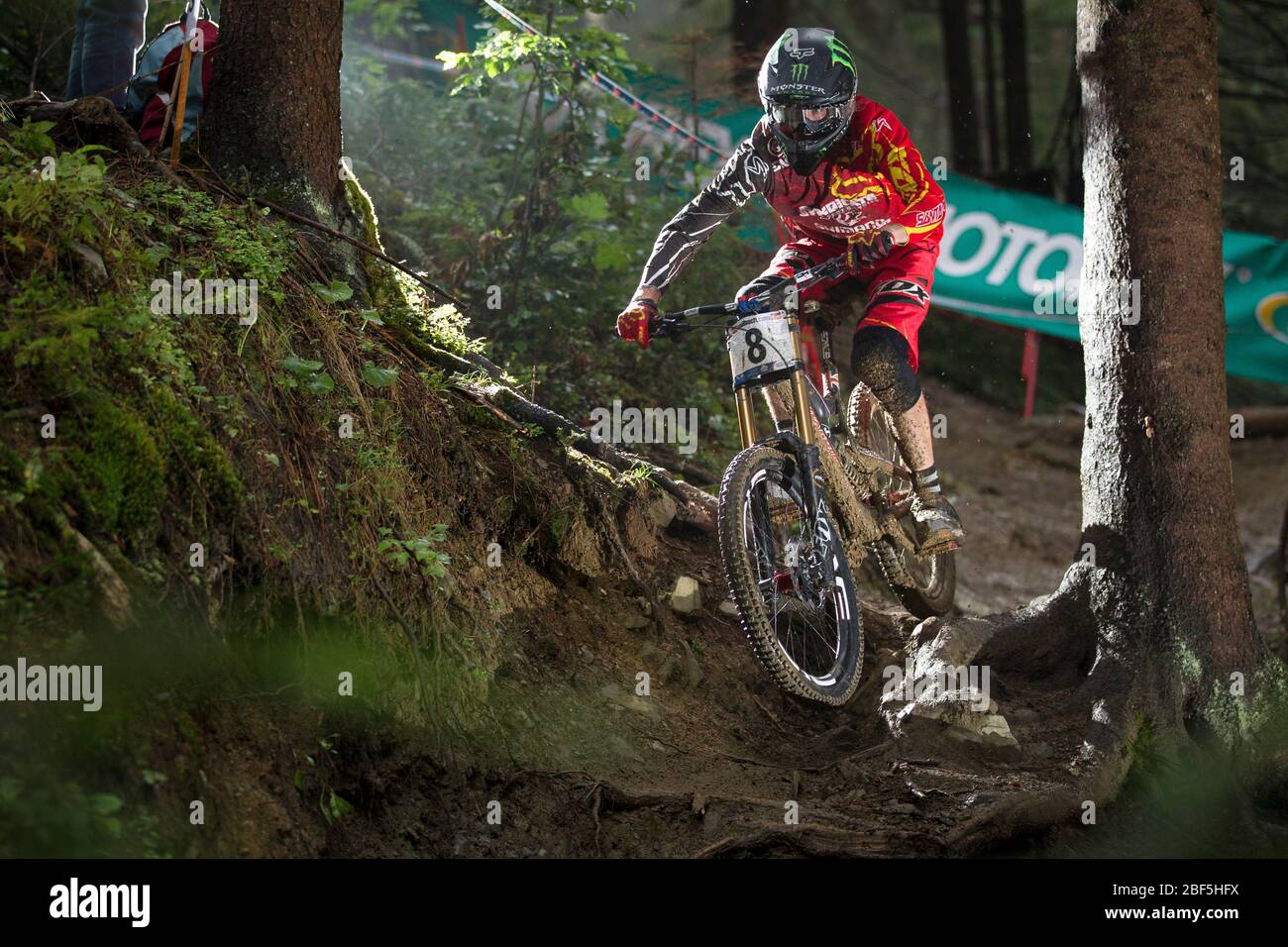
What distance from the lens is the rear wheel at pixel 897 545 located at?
19.3 ft

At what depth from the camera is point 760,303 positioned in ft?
16.1

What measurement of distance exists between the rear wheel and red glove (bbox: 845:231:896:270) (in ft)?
3.37

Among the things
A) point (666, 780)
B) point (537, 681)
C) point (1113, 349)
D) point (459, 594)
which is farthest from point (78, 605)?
point (1113, 349)

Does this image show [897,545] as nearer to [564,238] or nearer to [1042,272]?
[564,238]

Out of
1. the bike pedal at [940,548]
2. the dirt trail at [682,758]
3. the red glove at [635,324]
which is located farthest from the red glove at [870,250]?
the dirt trail at [682,758]

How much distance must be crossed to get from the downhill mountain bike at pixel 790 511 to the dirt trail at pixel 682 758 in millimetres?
327

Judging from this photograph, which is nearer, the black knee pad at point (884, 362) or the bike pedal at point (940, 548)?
the black knee pad at point (884, 362)

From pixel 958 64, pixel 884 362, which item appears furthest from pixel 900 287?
pixel 958 64

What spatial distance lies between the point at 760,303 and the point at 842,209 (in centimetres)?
82

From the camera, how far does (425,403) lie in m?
4.86

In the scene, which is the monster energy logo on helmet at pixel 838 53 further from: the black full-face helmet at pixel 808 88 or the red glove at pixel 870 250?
the red glove at pixel 870 250

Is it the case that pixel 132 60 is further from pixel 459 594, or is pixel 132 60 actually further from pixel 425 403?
pixel 459 594

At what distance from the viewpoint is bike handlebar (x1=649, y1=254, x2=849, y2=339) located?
4883 mm
